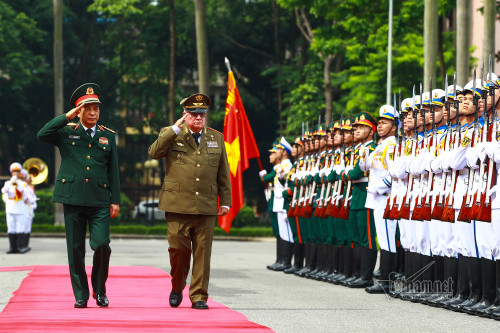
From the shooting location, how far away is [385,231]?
13656mm

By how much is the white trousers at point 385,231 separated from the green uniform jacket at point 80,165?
12.5 ft

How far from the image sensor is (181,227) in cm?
1134

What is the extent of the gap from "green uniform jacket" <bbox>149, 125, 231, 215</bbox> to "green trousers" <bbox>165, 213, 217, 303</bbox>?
0.16 m

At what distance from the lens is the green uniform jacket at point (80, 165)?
1091 cm

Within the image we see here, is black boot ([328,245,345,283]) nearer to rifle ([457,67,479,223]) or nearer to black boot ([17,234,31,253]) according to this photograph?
rifle ([457,67,479,223])

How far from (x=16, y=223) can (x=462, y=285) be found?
14324 mm

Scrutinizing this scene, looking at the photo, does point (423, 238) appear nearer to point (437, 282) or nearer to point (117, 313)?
point (437, 282)

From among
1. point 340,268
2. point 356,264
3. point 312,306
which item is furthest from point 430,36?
point 312,306

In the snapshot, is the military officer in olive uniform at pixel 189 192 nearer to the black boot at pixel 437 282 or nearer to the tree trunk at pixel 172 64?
the black boot at pixel 437 282

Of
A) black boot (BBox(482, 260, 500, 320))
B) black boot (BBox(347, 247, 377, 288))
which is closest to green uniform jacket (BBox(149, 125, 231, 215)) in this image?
black boot (BBox(482, 260, 500, 320))

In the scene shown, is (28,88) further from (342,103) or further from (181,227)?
(181,227)

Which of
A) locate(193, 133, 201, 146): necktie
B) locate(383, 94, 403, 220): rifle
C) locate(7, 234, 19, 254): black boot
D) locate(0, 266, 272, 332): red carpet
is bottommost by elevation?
locate(0, 266, 272, 332): red carpet

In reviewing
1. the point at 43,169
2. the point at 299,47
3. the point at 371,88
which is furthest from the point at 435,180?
the point at 299,47

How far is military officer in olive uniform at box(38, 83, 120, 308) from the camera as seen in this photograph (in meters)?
10.9
